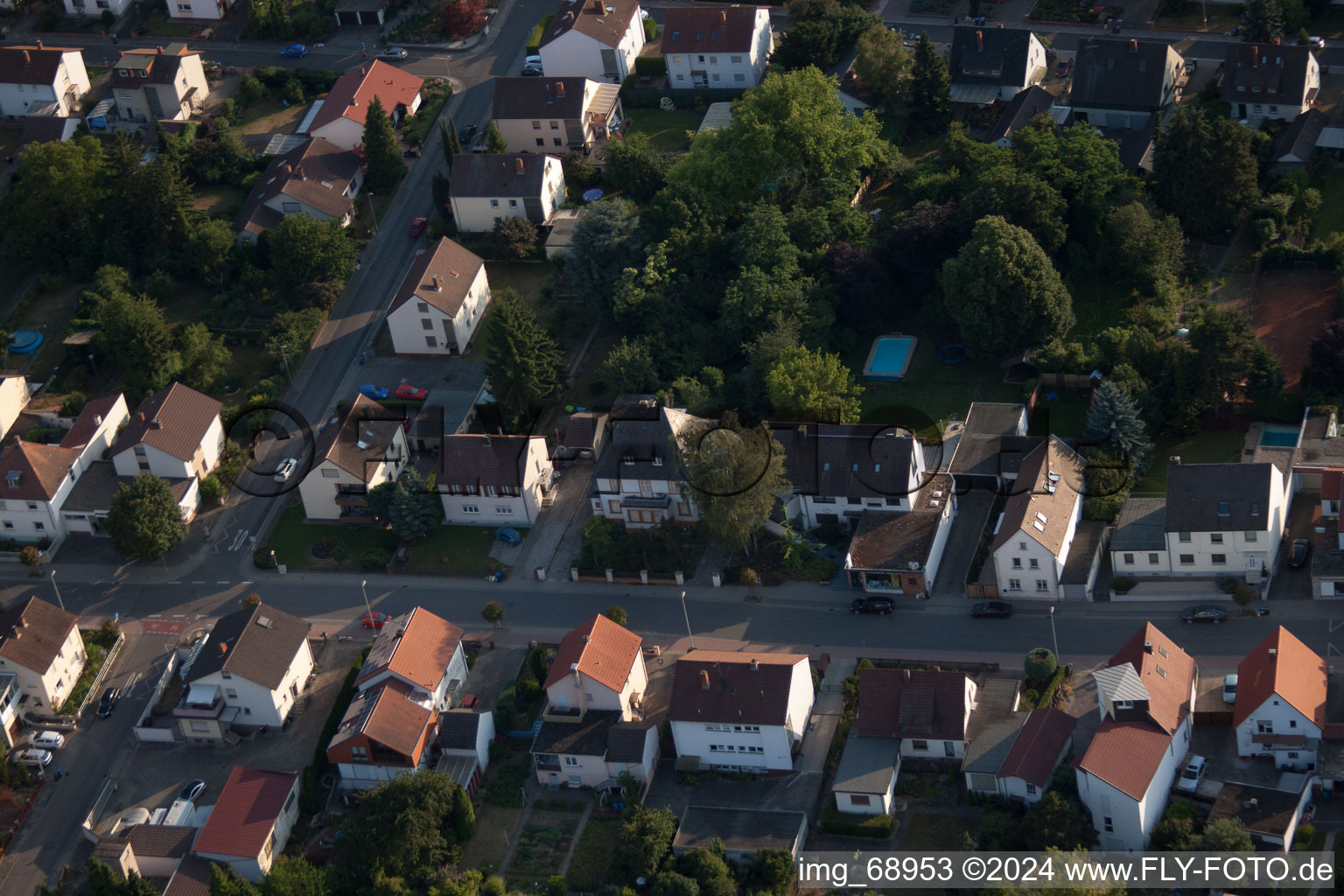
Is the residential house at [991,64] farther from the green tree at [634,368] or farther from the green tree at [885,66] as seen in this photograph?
the green tree at [634,368]

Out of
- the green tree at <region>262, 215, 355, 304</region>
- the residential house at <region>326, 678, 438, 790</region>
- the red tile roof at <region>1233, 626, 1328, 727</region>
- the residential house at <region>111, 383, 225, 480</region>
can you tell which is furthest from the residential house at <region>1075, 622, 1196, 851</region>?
the green tree at <region>262, 215, 355, 304</region>

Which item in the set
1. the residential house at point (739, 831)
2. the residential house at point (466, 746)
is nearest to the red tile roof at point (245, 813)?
the residential house at point (466, 746)

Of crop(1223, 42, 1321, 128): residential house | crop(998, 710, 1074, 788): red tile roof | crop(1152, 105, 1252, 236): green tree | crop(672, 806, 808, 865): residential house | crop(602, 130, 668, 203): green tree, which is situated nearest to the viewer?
crop(998, 710, 1074, 788): red tile roof

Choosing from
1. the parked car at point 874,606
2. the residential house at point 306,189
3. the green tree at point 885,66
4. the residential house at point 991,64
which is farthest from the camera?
the residential house at point 306,189

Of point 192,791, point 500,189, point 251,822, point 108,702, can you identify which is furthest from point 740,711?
point 500,189

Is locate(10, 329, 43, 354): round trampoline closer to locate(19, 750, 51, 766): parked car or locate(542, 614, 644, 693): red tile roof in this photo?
locate(19, 750, 51, 766): parked car
